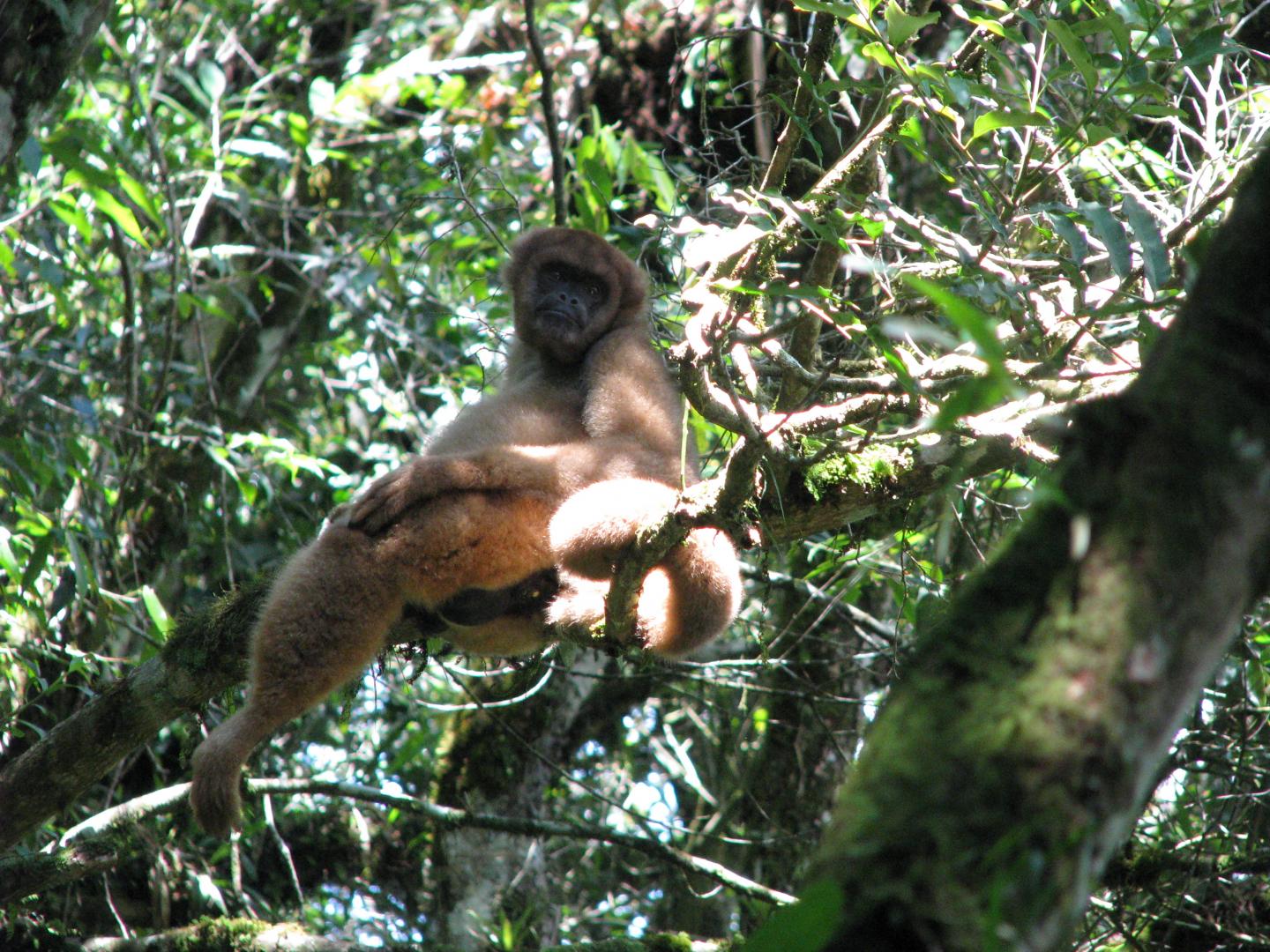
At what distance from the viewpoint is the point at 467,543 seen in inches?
153

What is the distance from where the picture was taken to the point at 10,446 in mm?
4848

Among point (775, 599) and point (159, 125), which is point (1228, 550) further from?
point (159, 125)

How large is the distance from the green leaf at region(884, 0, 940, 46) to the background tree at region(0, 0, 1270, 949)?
0.02 meters

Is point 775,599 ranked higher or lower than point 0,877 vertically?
higher

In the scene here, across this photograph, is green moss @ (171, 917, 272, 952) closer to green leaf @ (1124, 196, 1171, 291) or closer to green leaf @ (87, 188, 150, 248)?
green leaf @ (87, 188, 150, 248)

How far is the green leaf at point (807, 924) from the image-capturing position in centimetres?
112

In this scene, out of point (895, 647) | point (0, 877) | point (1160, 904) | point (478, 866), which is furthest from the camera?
point (478, 866)

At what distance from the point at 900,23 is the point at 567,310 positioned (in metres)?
2.34

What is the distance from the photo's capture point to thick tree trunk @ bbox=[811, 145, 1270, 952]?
1160 millimetres

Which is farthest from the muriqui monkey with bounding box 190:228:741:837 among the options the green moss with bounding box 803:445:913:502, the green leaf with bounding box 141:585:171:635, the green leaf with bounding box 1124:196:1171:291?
the green leaf with bounding box 1124:196:1171:291

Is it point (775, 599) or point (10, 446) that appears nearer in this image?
point (10, 446)

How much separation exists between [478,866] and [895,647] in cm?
310

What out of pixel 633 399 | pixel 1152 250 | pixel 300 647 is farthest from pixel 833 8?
pixel 300 647

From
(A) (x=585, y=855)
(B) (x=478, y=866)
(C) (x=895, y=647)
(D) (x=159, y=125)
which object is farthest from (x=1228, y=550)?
(D) (x=159, y=125)
